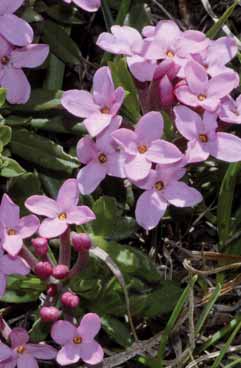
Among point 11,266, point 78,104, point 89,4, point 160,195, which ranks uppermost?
point 89,4

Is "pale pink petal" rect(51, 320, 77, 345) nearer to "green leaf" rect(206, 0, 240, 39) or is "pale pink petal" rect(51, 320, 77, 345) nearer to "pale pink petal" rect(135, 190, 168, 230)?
"pale pink petal" rect(135, 190, 168, 230)

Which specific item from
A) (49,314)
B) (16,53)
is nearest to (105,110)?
(16,53)

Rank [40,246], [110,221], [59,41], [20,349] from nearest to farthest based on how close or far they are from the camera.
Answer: [40,246] → [20,349] → [110,221] → [59,41]

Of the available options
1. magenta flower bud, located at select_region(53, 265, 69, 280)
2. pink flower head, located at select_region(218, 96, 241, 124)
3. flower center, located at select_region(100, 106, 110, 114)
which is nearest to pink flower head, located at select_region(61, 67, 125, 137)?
flower center, located at select_region(100, 106, 110, 114)

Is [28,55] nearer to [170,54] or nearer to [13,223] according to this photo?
[170,54]

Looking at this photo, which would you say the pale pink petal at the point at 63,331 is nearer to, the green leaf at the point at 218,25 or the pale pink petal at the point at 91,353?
the pale pink petal at the point at 91,353

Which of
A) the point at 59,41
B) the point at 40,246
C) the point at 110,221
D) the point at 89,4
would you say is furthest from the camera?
the point at 59,41

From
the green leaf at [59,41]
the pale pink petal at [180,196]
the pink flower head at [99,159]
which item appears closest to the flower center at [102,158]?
the pink flower head at [99,159]
